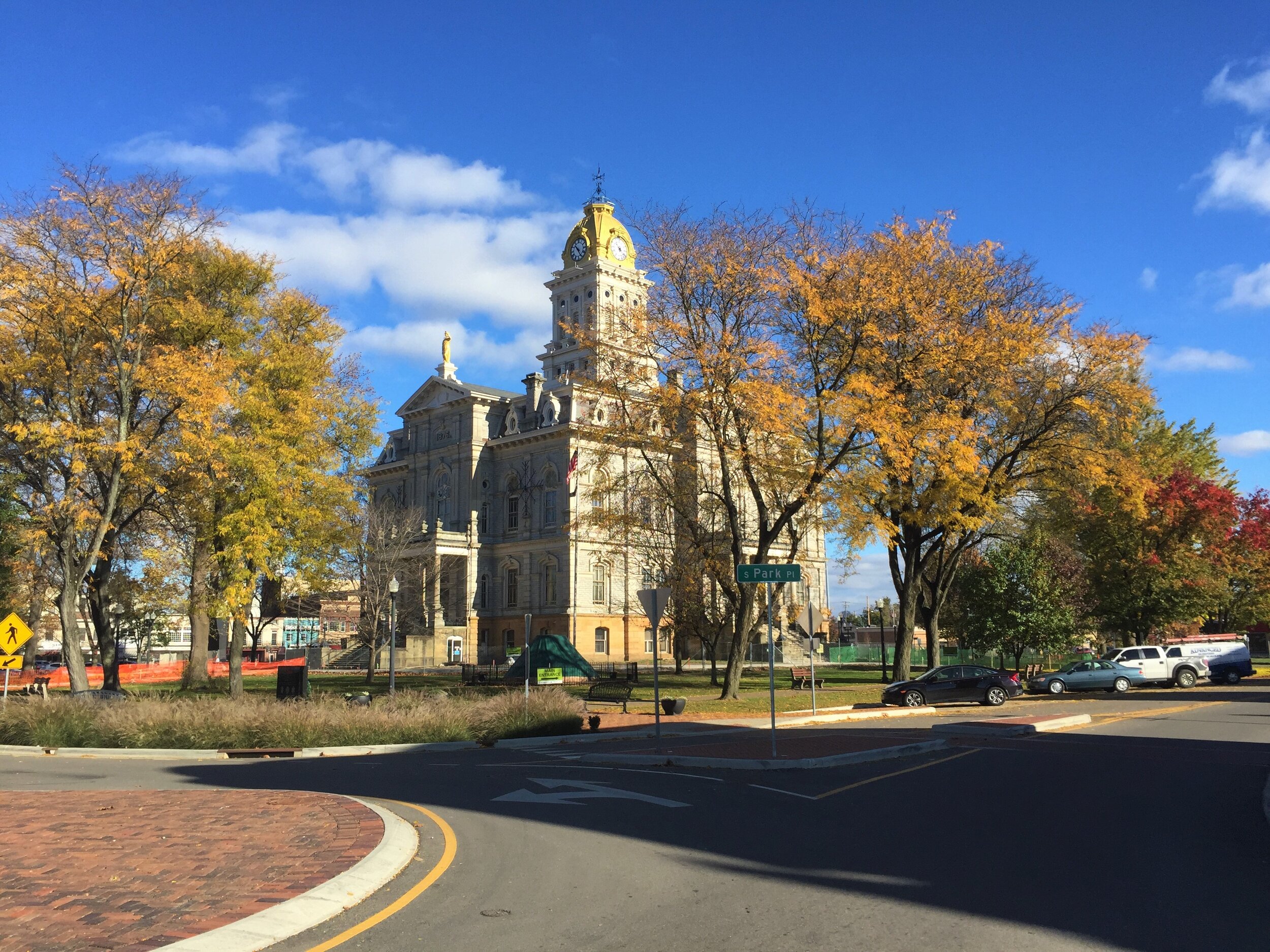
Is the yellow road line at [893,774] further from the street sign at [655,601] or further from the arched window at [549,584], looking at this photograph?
the arched window at [549,584]

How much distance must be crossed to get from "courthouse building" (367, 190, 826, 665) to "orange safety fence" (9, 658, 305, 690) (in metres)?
9.89

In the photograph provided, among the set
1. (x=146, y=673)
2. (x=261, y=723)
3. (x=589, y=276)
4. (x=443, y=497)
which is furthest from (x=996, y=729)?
(x=589, y=276)

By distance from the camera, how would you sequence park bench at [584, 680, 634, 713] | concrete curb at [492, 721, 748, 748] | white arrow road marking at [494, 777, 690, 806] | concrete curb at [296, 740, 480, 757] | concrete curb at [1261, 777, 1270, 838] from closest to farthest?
concrete curb at [1261, 777, 1270, 838] → white arrow road marking at [494, 777, 690, 806] → concrete curb at [296, 740, 480, 757] → concrete curb at [492, 721, 748, 748] → park bench at [584, 680, 634, 713]

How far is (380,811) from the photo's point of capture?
35.4 feet

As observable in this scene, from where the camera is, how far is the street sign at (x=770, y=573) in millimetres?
15977

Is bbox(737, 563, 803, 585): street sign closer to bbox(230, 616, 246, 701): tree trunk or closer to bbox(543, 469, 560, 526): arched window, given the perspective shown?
bbox(230, 616, 246, 701): tree trunk

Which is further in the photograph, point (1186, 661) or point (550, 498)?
point (550, 498)

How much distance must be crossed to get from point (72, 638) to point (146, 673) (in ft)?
101

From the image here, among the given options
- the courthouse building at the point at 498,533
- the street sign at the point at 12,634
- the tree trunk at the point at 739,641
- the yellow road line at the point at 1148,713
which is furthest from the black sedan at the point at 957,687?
the courthouse building at the point at 498,533

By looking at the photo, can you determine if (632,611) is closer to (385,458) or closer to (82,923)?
(385,458)

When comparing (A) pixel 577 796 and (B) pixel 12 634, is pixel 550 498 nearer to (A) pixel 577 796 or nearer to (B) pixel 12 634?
(B) pixel 12 634

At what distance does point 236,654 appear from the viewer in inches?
1248

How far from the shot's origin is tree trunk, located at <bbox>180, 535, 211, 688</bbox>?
110ft

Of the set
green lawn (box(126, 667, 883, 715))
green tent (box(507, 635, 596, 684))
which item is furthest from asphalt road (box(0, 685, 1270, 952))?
green tent (box(507, 635, 596, 684))
